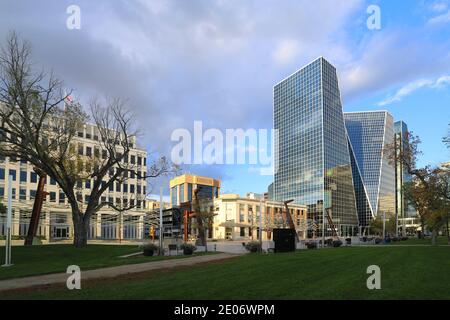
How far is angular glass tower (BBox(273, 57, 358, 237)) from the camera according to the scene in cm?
14912

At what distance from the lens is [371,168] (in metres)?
178

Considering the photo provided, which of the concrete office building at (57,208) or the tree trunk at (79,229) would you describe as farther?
the concrete office building at (57,208)

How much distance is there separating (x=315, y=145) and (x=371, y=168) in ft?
138

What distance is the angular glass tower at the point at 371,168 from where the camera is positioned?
177250 mm

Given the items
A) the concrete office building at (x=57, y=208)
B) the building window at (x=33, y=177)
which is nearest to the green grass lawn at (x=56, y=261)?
the concrete office building at (x=57, y=208)

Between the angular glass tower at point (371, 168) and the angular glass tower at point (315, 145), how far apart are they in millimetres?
13765

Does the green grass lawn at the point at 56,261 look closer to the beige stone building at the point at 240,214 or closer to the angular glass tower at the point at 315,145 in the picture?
the beige stone building at the point at 240,214

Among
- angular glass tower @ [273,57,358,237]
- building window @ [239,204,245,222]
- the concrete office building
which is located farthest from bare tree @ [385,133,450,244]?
angular glass tower @ [273,57,358,237]

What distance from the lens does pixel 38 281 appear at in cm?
1692

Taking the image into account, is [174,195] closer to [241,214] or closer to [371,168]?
[241,214]

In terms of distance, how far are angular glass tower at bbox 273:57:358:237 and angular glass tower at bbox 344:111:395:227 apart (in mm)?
13765

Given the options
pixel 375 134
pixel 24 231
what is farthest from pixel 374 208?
pixel 24 231

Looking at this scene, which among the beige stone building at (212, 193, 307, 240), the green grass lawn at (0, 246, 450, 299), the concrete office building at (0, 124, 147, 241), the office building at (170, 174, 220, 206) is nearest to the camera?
the green grass lawn at (0, 246, 450, 299)

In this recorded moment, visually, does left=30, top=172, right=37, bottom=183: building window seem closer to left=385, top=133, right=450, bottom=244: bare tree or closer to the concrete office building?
the concrete office building
